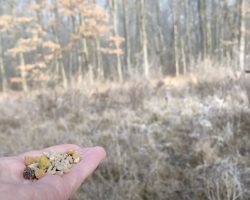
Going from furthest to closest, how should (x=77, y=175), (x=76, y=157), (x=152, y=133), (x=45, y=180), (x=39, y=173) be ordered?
1. (x=152, y=133)
2. (x=76, y=157)
3. (x=39, y=173)
4. (x=77, y=175)
5. (x=45, y=180)

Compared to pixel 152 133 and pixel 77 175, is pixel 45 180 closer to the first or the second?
pixel 77 175

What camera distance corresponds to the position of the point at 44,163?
6.78 ft

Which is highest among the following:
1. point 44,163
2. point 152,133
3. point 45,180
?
point 45,180

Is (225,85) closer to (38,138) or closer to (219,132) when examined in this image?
(219,132)

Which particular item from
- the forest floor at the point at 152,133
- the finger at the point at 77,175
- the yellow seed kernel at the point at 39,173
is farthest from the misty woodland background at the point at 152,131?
the yellow seed kernel at the point at 39,173

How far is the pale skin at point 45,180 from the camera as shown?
4.44ft

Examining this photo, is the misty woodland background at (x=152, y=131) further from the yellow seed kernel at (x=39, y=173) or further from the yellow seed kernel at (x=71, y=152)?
the yellow seed kernel at (x=39, y=173)

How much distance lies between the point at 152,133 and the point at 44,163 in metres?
3.15

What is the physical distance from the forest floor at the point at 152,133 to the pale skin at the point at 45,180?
4.93ft

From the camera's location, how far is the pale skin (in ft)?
4.44

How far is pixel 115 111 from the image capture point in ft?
21.1

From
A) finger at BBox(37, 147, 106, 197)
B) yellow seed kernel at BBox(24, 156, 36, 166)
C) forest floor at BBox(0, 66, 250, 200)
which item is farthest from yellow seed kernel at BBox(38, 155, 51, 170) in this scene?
forest floor at BBox(0, 66, 250, 200)

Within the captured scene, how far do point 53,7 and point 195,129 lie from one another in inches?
427

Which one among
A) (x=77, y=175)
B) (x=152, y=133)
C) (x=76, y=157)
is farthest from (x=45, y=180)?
(x=152, y=133)
